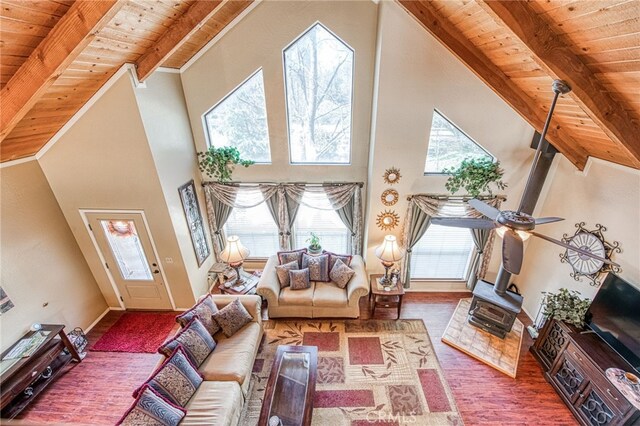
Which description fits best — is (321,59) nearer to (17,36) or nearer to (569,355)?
(17,36)

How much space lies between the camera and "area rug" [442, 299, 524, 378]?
4340 mm

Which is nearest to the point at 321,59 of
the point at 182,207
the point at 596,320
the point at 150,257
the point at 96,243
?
the point at 182,207

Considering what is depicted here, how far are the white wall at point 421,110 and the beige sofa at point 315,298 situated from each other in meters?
1.63

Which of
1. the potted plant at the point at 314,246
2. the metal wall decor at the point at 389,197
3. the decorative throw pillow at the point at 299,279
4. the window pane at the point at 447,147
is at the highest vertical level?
the window pane at the point at 447,147

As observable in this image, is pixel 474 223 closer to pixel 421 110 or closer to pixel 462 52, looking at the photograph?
pixel 421 110

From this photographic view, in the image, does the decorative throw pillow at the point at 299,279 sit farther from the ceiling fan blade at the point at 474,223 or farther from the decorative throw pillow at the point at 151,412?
the ceiling fan blade at the point at 474,223

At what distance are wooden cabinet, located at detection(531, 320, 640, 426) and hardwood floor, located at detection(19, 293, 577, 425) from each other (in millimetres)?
201

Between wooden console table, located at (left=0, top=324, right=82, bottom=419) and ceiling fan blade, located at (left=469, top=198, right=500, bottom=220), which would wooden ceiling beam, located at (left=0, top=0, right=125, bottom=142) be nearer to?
wooden console table, located at (left=0, top=324, right=82, bottom=419)

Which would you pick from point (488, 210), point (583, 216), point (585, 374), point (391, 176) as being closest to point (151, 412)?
point (488, 210)

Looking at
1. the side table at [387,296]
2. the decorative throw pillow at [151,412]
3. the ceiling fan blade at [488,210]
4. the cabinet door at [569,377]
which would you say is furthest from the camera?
the side table at [387,296]

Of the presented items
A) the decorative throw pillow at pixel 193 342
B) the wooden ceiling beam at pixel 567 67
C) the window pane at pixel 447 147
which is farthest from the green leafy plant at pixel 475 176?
the decorative throw pillow at pixel 193 342

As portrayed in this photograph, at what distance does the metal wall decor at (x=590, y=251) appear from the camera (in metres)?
Result: 3.78

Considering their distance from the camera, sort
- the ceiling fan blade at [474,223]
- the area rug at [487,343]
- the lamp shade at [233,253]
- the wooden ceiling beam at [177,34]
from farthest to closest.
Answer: the lamp shade at [233,253]
the area rug at [487,343]
the wooden ceiling beam at [177,34]
the ceiling fan blade at [474,223]

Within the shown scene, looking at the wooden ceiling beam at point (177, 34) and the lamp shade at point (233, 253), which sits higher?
the wooden ceiling beam at point (177, 34)
